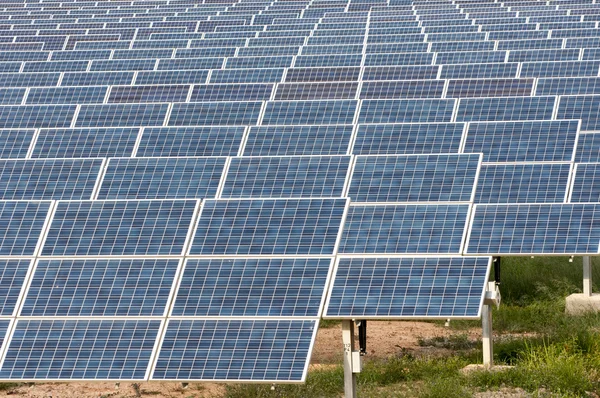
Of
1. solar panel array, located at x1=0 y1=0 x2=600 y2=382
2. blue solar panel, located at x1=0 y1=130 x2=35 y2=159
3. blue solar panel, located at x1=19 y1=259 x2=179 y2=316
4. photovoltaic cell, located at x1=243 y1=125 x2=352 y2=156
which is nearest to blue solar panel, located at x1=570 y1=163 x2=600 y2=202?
solar panel array, located at x1=0 y1=0 x2=600 y2=382

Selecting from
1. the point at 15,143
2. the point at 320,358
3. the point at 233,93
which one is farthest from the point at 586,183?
the point at 233,93

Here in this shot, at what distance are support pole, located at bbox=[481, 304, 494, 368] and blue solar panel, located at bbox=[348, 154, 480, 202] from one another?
6.20 feet

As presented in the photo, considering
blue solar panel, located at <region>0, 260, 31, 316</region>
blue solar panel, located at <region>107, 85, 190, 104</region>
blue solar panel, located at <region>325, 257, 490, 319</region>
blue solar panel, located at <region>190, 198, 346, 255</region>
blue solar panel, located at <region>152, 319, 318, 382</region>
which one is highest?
blue solar panel, located at <region>107, 85, 190, 104</region>

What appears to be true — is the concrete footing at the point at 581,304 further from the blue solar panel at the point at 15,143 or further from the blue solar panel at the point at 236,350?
the blue solar panel at the point at 15,143

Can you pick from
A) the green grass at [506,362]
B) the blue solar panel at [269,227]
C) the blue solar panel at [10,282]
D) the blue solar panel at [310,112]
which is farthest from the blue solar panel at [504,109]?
the blue solar panel at [10,282]

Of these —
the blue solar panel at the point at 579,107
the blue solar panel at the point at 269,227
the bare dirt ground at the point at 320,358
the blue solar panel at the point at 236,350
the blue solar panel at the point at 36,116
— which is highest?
the blue solar panel at the point at 36,116

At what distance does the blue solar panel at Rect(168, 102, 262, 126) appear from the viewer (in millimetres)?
21641

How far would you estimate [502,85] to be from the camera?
2366 cm

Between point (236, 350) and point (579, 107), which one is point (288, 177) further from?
point (579, 107)

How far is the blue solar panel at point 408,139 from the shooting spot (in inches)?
697

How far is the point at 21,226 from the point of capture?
43.5ft

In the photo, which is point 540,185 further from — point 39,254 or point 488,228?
point 39,254

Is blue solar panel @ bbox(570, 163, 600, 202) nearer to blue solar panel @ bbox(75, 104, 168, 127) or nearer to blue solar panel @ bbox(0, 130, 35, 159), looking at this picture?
blue solar panel @ bbox(75, 104, 168, 127)

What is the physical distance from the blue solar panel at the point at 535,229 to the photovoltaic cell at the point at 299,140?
13.4 feet
